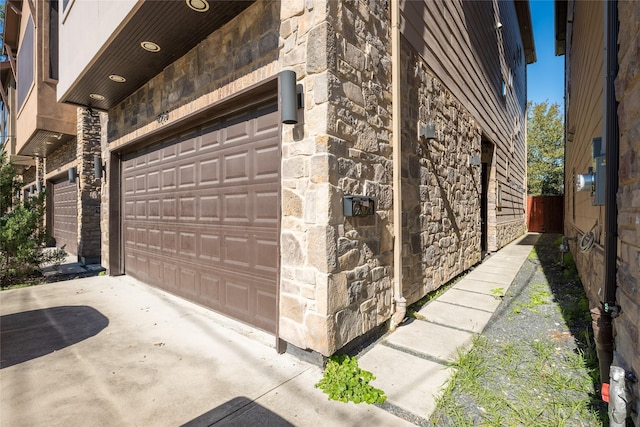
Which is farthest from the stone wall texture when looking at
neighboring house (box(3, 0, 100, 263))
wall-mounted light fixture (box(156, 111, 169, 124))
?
neighboring house (box(3, 0, 100, 263))

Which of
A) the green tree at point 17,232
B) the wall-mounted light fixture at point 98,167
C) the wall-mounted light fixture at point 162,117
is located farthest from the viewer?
the wall-mounted light fixture at point 98,167

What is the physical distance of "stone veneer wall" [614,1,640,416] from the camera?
63.4 inches

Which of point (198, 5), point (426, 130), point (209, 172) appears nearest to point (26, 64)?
point (209, 172)

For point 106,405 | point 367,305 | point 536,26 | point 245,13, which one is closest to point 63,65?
point 245,13

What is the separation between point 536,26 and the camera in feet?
44.8

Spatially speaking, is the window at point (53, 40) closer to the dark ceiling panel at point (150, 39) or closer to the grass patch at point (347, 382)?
the dark ceiling panel at point (150, 39)

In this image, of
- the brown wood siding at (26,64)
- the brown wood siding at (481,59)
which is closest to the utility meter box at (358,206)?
the brown wood siding at (481,59)

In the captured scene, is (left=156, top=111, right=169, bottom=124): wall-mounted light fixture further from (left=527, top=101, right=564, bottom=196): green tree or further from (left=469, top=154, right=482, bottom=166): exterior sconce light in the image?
(left=527, top=101, right=564, bottom=196): green tree

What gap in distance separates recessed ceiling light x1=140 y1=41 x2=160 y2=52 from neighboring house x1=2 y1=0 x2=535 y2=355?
48mm

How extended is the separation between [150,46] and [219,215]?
2214mm

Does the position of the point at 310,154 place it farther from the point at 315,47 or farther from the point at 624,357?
the point at 624,357

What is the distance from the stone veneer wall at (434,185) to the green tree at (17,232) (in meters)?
7.03

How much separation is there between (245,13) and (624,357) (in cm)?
404

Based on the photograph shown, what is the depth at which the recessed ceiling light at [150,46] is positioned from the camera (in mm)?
3570
